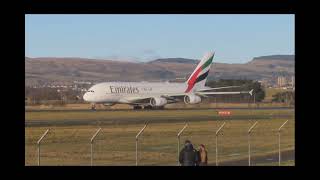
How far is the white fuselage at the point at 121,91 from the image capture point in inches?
2921

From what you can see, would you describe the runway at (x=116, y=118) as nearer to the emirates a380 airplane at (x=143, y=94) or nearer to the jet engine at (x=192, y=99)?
the emirates a380 airplane at (x=143, y=94)

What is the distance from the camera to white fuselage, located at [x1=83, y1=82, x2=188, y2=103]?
74.2m

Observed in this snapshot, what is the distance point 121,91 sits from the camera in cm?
7569

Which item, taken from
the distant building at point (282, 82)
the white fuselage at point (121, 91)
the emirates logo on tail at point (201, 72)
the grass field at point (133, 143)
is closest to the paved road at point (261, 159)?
the grass field at point (133, 143)

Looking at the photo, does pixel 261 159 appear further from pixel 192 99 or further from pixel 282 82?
pixel 282 82

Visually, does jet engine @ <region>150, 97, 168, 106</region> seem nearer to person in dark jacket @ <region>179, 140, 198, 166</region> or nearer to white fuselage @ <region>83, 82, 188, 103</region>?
white fuselage @ <region>83, 82, 188, 103</region>

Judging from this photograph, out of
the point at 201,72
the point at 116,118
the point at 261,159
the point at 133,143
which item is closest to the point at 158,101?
the point at 201,72

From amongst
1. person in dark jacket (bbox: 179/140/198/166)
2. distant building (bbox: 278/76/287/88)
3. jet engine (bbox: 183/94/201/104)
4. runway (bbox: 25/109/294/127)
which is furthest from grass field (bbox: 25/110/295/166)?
distant building (bbox: 278/76/287/88)
